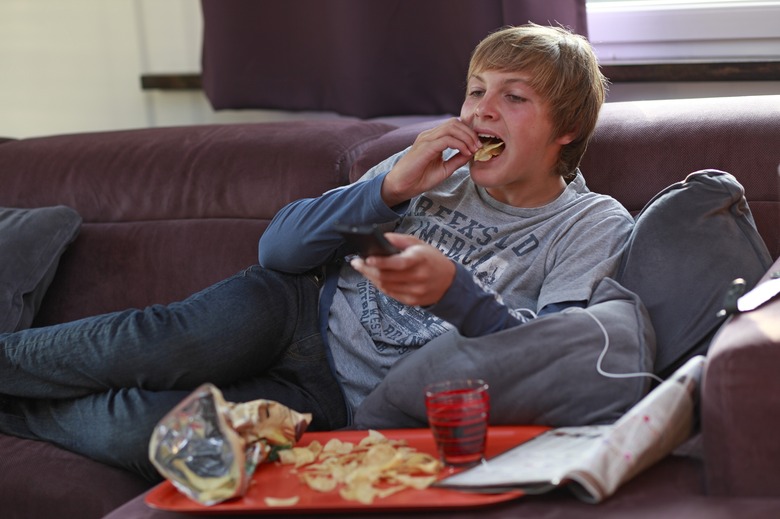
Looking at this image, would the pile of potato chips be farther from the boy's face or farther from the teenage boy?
the boy's face

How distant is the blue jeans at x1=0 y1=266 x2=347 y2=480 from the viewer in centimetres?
169

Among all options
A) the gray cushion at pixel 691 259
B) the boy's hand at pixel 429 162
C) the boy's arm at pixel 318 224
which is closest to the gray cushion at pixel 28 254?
the boy's arm at pixel 318 224

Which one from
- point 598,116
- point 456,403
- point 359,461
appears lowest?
point 359,461

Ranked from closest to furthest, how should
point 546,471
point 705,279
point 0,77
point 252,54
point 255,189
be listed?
point 546,471 < point 705,279 < point 255,189 < point 252,54 < point 0,77

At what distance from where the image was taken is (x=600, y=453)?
4.08ft

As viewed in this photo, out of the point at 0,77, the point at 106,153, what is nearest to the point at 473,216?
the point at 106,153

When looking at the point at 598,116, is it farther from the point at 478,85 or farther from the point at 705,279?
the point at 705,279

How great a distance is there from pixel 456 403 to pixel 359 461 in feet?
0.63

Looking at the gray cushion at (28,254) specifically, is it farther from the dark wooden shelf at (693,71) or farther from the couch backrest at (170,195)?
the dark wooden shelf at (693,71)

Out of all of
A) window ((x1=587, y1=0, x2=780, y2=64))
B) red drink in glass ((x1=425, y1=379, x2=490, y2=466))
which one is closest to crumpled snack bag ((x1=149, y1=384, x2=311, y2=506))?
red drink in glass ((x1=425, y1=379, x2=490, y2=466))

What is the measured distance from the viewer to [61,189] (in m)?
2.39

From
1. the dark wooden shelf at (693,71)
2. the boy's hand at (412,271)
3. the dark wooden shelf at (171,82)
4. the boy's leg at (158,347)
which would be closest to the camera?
the boy's hand at (412,271)

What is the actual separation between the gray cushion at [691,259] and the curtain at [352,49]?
2.60 feet

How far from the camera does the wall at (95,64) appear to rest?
10.2ft
